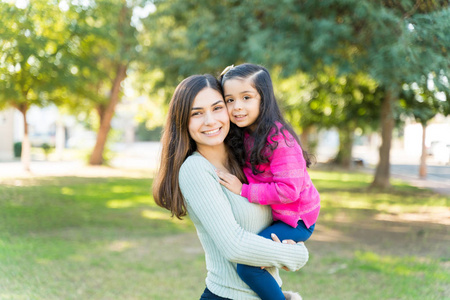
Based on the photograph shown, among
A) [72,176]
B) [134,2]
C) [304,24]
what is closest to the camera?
[304,24]

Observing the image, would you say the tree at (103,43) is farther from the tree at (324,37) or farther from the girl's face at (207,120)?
the girl's face at (207,120)

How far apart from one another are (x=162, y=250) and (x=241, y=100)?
586 cm

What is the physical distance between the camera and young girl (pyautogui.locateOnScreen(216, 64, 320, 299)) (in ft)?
5.69

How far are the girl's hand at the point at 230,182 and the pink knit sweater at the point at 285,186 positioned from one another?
0.07ft

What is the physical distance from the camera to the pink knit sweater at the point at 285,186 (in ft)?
5.71

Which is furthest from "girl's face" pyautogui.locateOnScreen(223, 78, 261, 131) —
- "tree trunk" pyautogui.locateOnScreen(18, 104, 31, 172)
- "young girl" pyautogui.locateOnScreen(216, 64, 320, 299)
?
"tree trunk" pyautogui.locateOnScreen(18, 104, 31, 172)

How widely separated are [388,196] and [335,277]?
7.76 metres

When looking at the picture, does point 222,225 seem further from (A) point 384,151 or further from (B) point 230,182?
(A) point 384,151

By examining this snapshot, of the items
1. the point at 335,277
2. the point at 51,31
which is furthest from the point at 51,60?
the point at 335,277

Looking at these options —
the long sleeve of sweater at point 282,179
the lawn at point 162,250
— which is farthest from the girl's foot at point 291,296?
the lawn at point 162,250

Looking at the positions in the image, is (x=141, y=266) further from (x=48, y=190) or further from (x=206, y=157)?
(x=48, y=190)

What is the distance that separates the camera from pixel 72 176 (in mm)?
17906

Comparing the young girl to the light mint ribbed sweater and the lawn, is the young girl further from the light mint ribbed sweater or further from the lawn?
the lawn

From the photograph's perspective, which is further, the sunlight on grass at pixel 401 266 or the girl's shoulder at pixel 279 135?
the sunlight on grass at pixel 401 266
